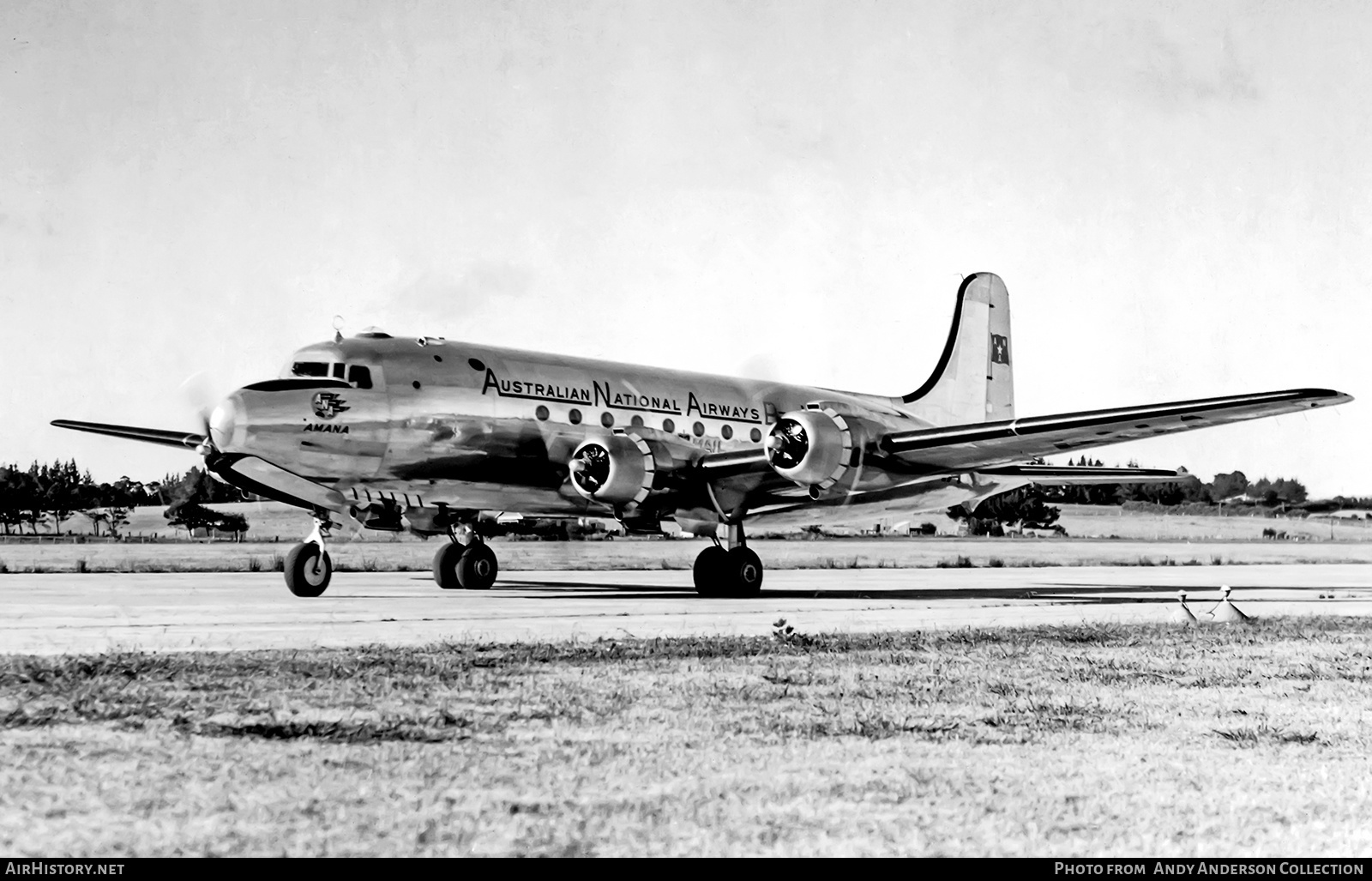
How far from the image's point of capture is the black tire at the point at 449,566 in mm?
22344

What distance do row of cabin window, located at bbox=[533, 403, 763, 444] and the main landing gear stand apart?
240 cm

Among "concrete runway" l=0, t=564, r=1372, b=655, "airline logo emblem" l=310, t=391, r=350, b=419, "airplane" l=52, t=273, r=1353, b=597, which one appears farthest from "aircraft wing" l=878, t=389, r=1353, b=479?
"airline logo emblem" l=310, t=391, r=350, b=419

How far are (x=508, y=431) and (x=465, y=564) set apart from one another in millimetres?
2906

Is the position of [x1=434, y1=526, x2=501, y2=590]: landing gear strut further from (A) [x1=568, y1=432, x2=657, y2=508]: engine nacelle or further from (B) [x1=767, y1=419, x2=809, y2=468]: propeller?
(B) [x1=767, y1=419, x2=809, y2=468]: propeller

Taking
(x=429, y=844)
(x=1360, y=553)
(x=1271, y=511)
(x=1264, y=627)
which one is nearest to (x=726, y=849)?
(x=429, y=844)

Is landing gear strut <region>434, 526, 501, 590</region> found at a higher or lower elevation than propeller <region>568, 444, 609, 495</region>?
lower

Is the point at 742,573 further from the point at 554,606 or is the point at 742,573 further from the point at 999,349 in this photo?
the point at 999,349

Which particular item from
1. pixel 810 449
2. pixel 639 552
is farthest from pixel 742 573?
pixel 639 552

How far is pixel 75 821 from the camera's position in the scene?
485cm

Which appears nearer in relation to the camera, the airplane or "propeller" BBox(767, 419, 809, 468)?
the airplane

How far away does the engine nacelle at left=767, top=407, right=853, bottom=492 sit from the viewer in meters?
20.4

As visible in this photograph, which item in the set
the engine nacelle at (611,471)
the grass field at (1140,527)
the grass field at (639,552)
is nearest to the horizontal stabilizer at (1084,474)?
the engine nacelle at (611,471)

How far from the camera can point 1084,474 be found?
85.9 ft

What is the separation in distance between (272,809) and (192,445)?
761 inches
